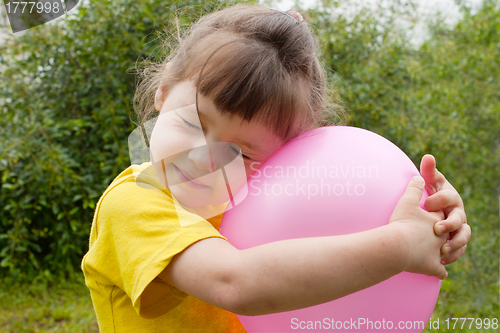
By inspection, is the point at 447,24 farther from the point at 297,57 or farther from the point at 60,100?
the point at 297,57

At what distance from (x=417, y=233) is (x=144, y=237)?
66 centimetres

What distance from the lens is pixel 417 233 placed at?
3.32ft

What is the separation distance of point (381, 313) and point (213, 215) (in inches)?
22.8

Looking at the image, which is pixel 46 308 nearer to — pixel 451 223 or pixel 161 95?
pixel 161 95

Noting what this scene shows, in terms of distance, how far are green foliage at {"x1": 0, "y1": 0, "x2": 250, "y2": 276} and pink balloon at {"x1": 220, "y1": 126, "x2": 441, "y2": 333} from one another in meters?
2.79

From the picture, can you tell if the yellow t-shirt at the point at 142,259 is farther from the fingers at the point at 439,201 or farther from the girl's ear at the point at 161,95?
the fingers at the point at 439,201

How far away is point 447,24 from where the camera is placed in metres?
6.12

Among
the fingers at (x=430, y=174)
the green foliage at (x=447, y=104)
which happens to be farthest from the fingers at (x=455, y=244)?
the green foliage at (x=447, y=104)

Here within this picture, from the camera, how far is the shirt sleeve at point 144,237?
98 cm

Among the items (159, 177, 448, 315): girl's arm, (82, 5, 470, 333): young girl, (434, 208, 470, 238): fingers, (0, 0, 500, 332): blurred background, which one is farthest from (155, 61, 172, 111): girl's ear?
(0, 0, 500, 332): blurred background

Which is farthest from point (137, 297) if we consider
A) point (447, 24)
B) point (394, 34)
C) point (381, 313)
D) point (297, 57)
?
point (447, 24)

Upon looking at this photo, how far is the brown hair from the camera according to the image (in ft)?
3.67

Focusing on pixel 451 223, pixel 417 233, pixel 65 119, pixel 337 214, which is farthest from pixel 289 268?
pixel 65 119

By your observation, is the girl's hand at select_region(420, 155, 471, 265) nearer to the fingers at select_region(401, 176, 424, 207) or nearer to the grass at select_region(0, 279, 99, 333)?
the fingers at select_region(401, 176, 424, 207)
